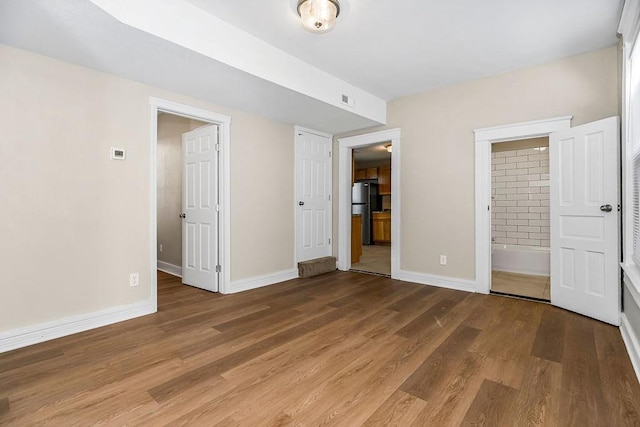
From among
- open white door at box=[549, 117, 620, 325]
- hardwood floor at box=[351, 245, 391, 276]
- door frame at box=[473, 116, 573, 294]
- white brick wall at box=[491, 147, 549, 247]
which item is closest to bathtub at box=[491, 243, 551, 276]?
white brick wall at box=[491, 147, 549, 247]

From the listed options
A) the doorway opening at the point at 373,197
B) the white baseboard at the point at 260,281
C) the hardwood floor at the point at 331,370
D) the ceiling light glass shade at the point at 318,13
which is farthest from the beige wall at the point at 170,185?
the doorway opening at the point at 373,197

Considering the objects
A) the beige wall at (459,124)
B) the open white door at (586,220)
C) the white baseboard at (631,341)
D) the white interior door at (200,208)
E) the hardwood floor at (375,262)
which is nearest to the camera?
the white baseboard at (631,341)

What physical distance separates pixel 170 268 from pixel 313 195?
8.14 ft

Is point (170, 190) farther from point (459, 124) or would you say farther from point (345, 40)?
point (459, 124)

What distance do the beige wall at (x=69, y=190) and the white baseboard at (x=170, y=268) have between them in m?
1.65

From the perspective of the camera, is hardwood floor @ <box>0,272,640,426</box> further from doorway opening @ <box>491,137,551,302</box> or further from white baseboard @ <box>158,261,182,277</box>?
doorway opening @ <box>491,137,551,302</box>

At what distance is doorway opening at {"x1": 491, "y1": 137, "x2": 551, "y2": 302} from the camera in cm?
460

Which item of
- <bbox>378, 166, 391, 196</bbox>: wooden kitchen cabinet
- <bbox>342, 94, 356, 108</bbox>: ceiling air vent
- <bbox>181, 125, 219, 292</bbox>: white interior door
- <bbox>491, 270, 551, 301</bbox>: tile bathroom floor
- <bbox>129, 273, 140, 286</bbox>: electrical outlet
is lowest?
<bbox>491, 270, 551, 301</bbox>: tile bathroom floor

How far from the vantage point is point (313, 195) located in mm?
4785

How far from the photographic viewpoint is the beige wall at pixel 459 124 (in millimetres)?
3021

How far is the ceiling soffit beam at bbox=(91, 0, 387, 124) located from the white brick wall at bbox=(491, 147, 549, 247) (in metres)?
3.32

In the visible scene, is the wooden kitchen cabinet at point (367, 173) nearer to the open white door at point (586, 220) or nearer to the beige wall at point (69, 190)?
the open white door at point (586, 220)

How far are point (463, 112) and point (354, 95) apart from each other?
53.5 inches

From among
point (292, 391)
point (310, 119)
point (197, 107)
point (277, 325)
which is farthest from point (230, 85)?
point (292, 391)
